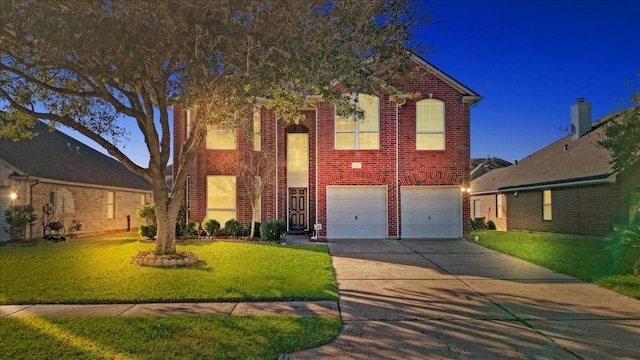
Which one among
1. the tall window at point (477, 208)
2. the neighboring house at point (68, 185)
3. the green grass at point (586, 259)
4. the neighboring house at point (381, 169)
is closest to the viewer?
the green grass at point (586, 259)

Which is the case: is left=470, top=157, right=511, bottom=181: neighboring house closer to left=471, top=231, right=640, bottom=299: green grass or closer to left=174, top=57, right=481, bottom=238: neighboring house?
left=471, top=231, right=640, bottom=299: green grass

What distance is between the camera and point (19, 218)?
1634 centimetres

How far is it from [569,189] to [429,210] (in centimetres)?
750

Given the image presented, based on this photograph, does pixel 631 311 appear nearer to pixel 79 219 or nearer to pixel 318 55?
pixel 318 55

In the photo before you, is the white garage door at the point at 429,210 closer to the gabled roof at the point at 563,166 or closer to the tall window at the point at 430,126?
the tall window at the point at 430,126

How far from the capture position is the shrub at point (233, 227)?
16.6 m

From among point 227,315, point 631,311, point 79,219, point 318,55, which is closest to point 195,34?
point 318,55

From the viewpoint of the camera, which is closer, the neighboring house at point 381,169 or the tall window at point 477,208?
the neighboring house at point 381,169

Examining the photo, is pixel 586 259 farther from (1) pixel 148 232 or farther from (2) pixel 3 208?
(2) pixel 3 208

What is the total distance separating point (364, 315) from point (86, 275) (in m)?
6.67

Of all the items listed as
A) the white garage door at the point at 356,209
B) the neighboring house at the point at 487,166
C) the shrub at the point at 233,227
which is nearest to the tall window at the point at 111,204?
the shrub at the point at 233,227

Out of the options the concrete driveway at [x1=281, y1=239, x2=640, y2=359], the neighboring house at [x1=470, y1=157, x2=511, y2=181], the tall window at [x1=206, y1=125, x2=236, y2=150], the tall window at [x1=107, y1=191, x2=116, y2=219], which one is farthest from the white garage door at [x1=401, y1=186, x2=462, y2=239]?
the neighboring house at [x1=470, y1=157, x2=511, y2=181]

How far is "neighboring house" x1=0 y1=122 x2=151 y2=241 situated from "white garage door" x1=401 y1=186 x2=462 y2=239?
1497 centimetres

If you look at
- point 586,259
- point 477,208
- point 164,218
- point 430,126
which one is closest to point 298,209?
point 430,126
